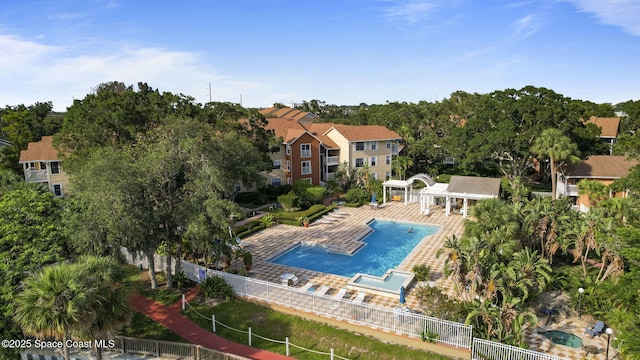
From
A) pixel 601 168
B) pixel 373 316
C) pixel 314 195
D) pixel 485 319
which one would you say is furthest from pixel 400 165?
pixel 485 319

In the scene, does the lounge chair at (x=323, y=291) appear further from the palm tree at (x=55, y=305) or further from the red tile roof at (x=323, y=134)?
the red tile roof at (x=323, y=134)

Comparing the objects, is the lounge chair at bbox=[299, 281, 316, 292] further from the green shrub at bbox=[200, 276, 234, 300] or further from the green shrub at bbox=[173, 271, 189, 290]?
the green shrub at bbox=[173, 271, 189, 290]

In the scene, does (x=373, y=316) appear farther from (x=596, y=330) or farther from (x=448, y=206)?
(x=448, y=206)

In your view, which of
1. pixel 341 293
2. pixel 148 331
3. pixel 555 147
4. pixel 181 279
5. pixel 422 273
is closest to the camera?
pixel 148 331

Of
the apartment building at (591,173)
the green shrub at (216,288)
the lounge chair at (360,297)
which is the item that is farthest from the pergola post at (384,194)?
the green shrub at (216,288)

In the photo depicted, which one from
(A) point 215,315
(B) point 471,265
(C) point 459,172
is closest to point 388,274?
(B) point 471,265

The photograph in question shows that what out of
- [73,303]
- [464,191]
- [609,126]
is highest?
[609,126]

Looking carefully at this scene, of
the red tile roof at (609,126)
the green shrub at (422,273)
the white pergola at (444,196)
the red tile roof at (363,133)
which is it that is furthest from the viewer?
the red tile roof at (609,126)

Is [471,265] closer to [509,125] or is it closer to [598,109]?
[509,125]
